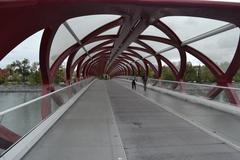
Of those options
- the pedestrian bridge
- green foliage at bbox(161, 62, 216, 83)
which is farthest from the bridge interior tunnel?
green foliage at bbox(161, 62, 216, 83)

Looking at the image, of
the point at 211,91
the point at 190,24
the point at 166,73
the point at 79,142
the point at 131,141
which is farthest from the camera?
the point at 166,73

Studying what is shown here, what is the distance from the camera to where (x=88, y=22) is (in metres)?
20.4

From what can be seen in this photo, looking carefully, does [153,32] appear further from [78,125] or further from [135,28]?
[78,125]

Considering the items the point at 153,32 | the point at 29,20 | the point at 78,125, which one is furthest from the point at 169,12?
the point at 153,32

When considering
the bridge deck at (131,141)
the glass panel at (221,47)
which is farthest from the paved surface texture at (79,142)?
the glass panel at (221,47)

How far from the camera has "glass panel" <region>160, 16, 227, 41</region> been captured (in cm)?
1780

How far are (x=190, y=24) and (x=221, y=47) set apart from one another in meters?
3.80

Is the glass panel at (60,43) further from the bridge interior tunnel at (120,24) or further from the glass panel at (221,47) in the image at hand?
the glass panel at (221,47)

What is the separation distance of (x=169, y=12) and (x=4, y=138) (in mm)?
9060

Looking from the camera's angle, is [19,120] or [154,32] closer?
[19,120]

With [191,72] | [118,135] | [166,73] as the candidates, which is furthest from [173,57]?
[118,135]

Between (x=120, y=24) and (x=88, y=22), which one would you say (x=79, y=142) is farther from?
(x=120, y=24)

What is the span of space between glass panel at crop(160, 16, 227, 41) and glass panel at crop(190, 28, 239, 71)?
3.59ft

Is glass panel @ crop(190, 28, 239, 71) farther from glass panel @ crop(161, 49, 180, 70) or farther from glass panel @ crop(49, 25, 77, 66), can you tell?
glass panel @ crop(49, 25, 77, 66)
